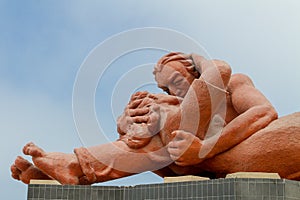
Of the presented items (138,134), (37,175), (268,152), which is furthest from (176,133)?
(37,175)

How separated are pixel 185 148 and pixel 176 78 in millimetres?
1175

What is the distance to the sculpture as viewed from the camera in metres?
6.77

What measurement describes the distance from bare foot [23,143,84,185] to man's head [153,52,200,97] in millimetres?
1510

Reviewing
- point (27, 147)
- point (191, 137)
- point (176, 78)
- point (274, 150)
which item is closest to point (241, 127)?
point (274, 150)

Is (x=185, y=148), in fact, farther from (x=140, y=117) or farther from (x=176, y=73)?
(x=176, y=73)

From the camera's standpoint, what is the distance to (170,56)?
25.8ft

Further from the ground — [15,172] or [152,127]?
[152,127]

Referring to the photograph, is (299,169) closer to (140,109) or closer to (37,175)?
(140,109)

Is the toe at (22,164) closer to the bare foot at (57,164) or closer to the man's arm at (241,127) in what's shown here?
the bare foot at (57,164)

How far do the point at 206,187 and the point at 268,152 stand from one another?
804mm

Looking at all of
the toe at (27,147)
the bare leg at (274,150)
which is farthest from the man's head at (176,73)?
the toe at (27,147)

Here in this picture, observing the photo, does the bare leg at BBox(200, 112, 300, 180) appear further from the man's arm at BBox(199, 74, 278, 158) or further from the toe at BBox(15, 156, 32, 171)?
the toe at BBox(15, 156, 32, 171)

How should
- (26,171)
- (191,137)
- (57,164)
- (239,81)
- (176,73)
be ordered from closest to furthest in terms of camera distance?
(191,137), (57,164), (26,171), (239,81), (176,73)

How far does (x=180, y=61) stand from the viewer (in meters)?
7.77
